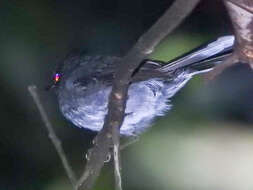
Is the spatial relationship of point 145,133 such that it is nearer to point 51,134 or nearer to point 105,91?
point 105,91

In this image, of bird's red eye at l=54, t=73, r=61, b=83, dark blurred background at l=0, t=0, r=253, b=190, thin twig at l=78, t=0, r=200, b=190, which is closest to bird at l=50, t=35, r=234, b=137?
bird's red eye at l=54, t=73, r=61, b=83

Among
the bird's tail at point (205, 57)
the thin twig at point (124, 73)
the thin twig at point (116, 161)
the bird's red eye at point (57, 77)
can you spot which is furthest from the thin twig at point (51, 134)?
the bird's red eye at point (57, 77)

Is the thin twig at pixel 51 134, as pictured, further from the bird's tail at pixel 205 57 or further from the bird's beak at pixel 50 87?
the bird's beak at pixel 50 87

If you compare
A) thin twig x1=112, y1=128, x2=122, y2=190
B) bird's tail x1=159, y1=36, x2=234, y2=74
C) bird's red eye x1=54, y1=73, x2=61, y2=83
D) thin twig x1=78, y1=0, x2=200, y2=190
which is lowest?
thin twig x1=112, y1=128, x2=122, y2=190

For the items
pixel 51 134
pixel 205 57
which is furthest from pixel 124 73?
pixel 205 57

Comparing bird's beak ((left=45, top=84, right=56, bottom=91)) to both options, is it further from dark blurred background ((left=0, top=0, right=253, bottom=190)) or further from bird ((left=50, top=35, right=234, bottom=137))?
dark blurred background ((left=0, top=0, right=253, bottom=190))
